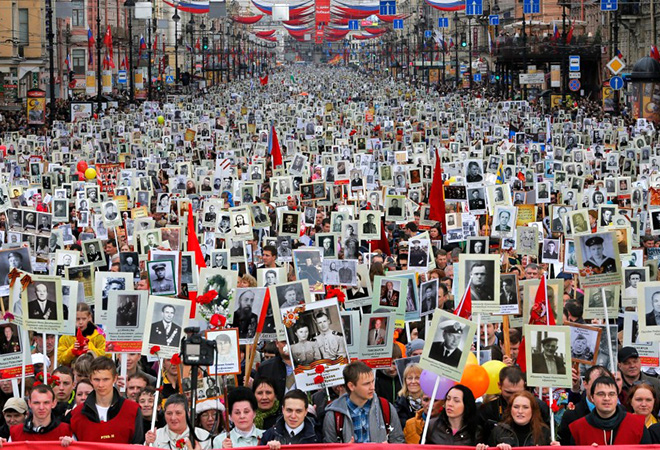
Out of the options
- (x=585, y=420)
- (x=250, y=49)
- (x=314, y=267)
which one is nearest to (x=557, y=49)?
(x=314, y=267)

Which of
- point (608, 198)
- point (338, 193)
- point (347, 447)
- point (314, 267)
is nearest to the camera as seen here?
point (347, 447)

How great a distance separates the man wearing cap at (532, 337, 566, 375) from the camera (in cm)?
925

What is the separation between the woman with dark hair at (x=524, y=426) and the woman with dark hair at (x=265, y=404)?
1.73 m

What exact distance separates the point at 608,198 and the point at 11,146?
1710 cm

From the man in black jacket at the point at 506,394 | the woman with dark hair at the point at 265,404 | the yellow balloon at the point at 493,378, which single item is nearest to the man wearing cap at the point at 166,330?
the woman with dark hair at the point at 265,404

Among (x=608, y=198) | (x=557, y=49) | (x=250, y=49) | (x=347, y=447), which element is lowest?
(x=347, y=447)

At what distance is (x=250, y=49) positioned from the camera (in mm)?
186875

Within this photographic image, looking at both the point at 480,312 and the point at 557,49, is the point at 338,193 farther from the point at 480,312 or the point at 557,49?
the point at 557,49

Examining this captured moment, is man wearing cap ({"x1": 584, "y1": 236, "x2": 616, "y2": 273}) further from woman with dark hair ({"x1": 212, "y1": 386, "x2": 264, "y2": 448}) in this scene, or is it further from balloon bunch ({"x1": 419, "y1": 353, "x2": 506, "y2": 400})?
woman with dark hair ({"x1": 212, "y1": 386, "x2": 264, "y2": 448})

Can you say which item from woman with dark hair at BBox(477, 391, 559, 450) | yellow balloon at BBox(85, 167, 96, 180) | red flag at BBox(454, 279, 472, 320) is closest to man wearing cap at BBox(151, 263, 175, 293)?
red flag at BBox(454, 279, 472, 320)

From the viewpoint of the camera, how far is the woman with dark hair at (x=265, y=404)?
9430 mm

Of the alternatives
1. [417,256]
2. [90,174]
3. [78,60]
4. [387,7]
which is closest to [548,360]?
[417,256]

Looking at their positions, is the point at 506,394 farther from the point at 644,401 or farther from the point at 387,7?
the point at 387,7

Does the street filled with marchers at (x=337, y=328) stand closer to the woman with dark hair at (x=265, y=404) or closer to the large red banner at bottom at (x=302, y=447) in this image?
the woman with dark hair at (x=265, y=404)
